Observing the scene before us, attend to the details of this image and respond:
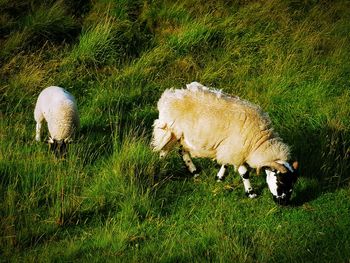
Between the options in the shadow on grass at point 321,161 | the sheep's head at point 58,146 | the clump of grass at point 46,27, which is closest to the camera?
the sheep's head at point 58,146

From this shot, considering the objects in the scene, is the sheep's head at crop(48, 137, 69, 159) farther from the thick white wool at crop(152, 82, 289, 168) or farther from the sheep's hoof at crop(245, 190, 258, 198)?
the sheep's hoof at crop(245, 190, 258, 198)

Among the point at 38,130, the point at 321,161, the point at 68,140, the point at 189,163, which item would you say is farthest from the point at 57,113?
the point at 321,161

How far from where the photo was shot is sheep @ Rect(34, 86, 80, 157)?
20.1ft

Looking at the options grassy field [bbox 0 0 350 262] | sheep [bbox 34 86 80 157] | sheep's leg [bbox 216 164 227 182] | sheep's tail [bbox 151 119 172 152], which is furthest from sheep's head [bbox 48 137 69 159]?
sheep's leg [bbox 216 164 227 182]

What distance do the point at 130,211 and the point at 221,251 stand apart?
110 centimetres

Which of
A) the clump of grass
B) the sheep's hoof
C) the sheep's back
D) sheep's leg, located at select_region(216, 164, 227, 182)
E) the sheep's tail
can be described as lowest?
the sheep's hoof

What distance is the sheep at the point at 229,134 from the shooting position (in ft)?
18.6

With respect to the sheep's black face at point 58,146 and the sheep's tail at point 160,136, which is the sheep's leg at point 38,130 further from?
the sheep's tail at point 160,136

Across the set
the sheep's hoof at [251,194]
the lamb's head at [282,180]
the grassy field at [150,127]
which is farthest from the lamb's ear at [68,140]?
the lamb's head at [282,180]

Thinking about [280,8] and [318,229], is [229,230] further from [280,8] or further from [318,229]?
[280,8]

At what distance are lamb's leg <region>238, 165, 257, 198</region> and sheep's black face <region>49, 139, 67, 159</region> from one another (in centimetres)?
216

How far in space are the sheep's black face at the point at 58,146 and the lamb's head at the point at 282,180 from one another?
2501 mm

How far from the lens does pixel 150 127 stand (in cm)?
716

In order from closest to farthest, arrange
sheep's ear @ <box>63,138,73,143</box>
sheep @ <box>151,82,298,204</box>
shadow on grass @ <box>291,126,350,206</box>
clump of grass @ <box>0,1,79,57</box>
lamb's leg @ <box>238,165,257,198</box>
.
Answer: sheep @ <box>151,82,298,204</box>
lamb's leg @ <box>238,165,257,198</box>
shadow on grass @ <box>291,126,350,206</box>
sheep's ear @ <box>63,138,73,143</box>
clump of grass @ <box>0,1,79,57</box>
